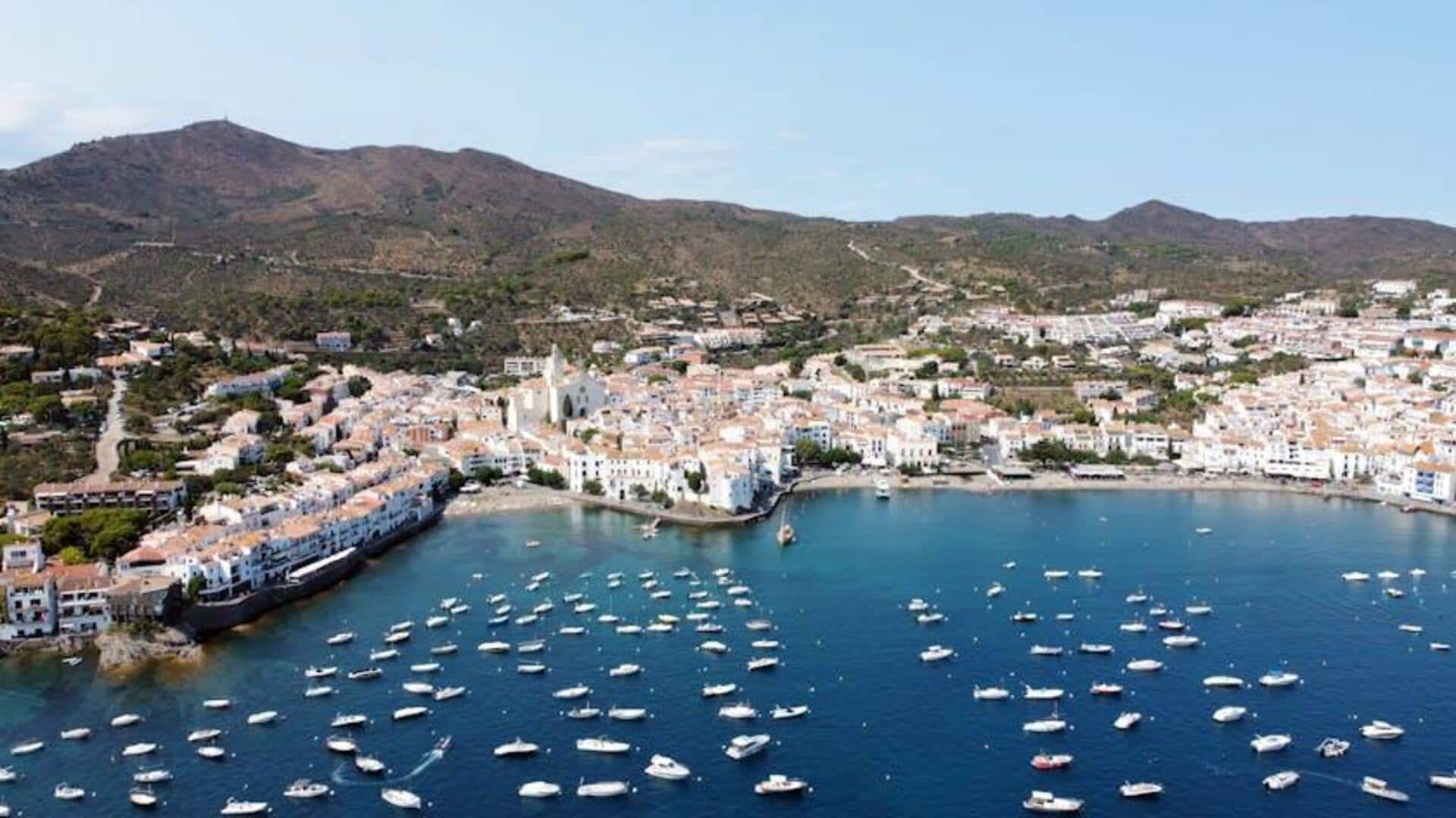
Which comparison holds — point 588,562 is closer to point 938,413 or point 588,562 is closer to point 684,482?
point 684,482

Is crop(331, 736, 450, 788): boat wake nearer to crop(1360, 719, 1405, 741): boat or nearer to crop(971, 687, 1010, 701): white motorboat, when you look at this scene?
crop(971, 687, 1010, 701): white motorboat

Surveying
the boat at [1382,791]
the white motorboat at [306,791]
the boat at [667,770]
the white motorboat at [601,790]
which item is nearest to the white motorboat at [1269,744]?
the boat at [1382,791]

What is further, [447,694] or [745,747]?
[447,694]

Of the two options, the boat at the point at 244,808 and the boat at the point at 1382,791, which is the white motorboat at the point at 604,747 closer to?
the boat at the point at 244,808

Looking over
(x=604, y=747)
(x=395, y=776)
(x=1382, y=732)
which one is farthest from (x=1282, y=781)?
(x=395, y=776)

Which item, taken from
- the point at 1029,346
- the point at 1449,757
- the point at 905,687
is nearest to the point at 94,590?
the point at 905,687

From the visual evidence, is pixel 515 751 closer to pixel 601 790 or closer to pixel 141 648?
pixel 601 790
